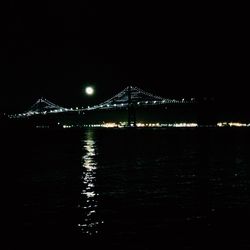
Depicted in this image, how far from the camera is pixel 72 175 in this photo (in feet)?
72.5

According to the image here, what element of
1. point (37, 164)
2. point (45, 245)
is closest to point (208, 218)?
point (45, 245)

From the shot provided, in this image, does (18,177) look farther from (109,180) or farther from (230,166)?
(230,166)

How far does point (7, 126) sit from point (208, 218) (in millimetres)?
80452

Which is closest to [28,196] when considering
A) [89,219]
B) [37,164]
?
[89,219]

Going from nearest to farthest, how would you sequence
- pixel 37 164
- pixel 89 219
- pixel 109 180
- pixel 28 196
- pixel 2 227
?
pixel 2 227 → pixel 89 219 → pixel 28 196 → pixel 109 180 → pixel 37 164

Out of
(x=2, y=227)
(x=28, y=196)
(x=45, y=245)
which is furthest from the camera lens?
(x=28, y=196)

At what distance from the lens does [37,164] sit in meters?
28.0

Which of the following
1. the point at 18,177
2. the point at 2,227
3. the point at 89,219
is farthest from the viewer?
the point at 18,177

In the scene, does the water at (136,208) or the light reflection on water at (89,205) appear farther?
the light reflection on water at (89,205)

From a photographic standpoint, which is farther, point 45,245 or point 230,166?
point 230,166

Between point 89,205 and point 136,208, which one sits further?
point 89,205

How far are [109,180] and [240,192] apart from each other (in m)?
5.58

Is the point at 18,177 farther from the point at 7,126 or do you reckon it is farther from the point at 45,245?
the point at 7,126

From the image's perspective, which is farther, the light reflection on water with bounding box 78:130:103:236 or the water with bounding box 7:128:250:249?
the light reflection on water with bounding box 78:130:103:236
